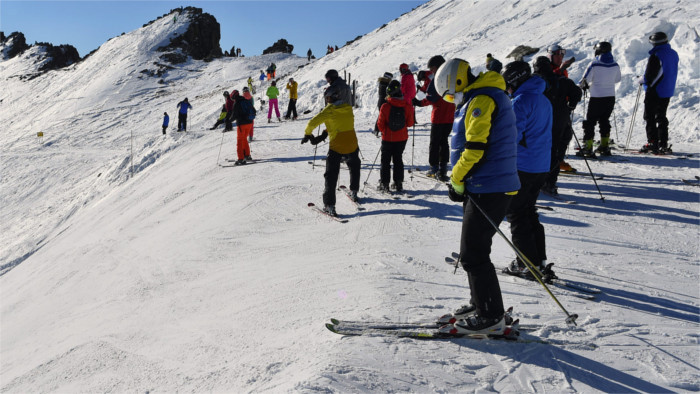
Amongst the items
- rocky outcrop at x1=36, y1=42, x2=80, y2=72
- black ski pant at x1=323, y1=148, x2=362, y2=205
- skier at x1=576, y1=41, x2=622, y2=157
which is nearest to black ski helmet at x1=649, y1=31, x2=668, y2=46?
skier at x1=576, y1=41, x2=622, y2=157

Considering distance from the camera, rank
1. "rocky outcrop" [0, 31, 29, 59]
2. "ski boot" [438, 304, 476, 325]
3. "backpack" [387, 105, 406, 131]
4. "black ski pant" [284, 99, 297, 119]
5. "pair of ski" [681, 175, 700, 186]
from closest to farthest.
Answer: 1. "ski boot" [438, 304, 476, 325]
2. "backpack" [387, 105, 406, 131]
3. "pair of ski" [681, 175, 700, 186]
4. "black ski pant" [284, 99, 297, 119]
5. "rocky outcrop" [0, 31, 29, 59]

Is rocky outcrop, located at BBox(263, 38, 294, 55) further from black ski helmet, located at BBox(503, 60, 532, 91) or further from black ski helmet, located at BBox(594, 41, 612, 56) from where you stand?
black ski helmet, located at BBox(503, 60, 532, 91)

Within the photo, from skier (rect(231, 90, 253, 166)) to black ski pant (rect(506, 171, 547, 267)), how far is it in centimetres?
938

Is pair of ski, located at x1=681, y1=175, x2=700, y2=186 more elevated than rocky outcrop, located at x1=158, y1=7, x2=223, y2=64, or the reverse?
rocky outcrop, located at x1=158, y1=7, x2=223, y2=64

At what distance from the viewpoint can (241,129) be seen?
1265cm

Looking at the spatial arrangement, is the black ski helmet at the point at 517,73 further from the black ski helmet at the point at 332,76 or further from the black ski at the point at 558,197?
the black ski at the point at 558,197

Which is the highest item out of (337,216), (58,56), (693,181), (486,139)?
(58,56)

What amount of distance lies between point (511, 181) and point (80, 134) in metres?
33.2

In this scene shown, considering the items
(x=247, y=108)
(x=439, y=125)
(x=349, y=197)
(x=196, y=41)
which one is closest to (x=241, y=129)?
(x=247, y=108)

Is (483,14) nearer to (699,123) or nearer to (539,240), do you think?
(699,123)

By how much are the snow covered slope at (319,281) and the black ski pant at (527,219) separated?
46 cm

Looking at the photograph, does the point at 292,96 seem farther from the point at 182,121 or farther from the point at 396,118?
the point at 396,118

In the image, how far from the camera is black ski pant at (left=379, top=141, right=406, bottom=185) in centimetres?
804

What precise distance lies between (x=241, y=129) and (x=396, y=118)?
6.25m
